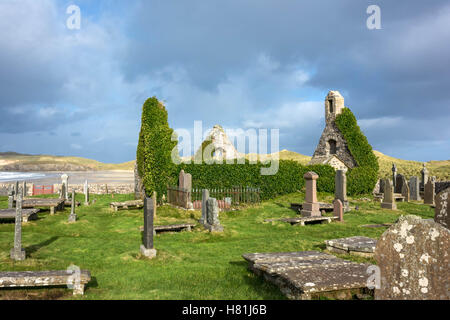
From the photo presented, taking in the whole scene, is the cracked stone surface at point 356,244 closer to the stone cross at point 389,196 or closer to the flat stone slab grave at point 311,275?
the flat stone slab grave at point 311,275

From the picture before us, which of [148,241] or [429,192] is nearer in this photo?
[148,241]

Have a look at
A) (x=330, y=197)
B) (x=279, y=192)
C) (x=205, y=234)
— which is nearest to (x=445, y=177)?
(x=330, y=197)

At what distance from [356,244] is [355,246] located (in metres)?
0.17

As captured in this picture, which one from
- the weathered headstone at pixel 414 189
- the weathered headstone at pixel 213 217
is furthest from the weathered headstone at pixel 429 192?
the weathered headstone at pixel 213 217

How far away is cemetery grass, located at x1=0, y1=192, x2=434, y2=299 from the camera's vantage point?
5930mm

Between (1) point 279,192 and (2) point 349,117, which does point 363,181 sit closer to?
(2) point 349,117

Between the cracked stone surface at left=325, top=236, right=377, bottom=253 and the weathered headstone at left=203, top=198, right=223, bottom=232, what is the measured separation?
4546 millimetres

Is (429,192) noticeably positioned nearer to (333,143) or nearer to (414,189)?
(414,189)

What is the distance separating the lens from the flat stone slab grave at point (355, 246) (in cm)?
830

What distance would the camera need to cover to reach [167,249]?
9648mm

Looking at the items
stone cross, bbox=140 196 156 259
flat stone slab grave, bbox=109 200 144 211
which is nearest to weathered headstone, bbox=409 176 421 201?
flat stone slab grave, bbox=109 200 144 211

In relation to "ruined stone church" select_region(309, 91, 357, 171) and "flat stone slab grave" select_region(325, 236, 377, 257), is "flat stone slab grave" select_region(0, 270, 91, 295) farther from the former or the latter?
"ruined stone church" select_region(309, 91, 357, 171)

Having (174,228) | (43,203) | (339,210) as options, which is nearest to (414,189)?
(339,210)

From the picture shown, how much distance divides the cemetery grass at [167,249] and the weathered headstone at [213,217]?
0.38 meters
